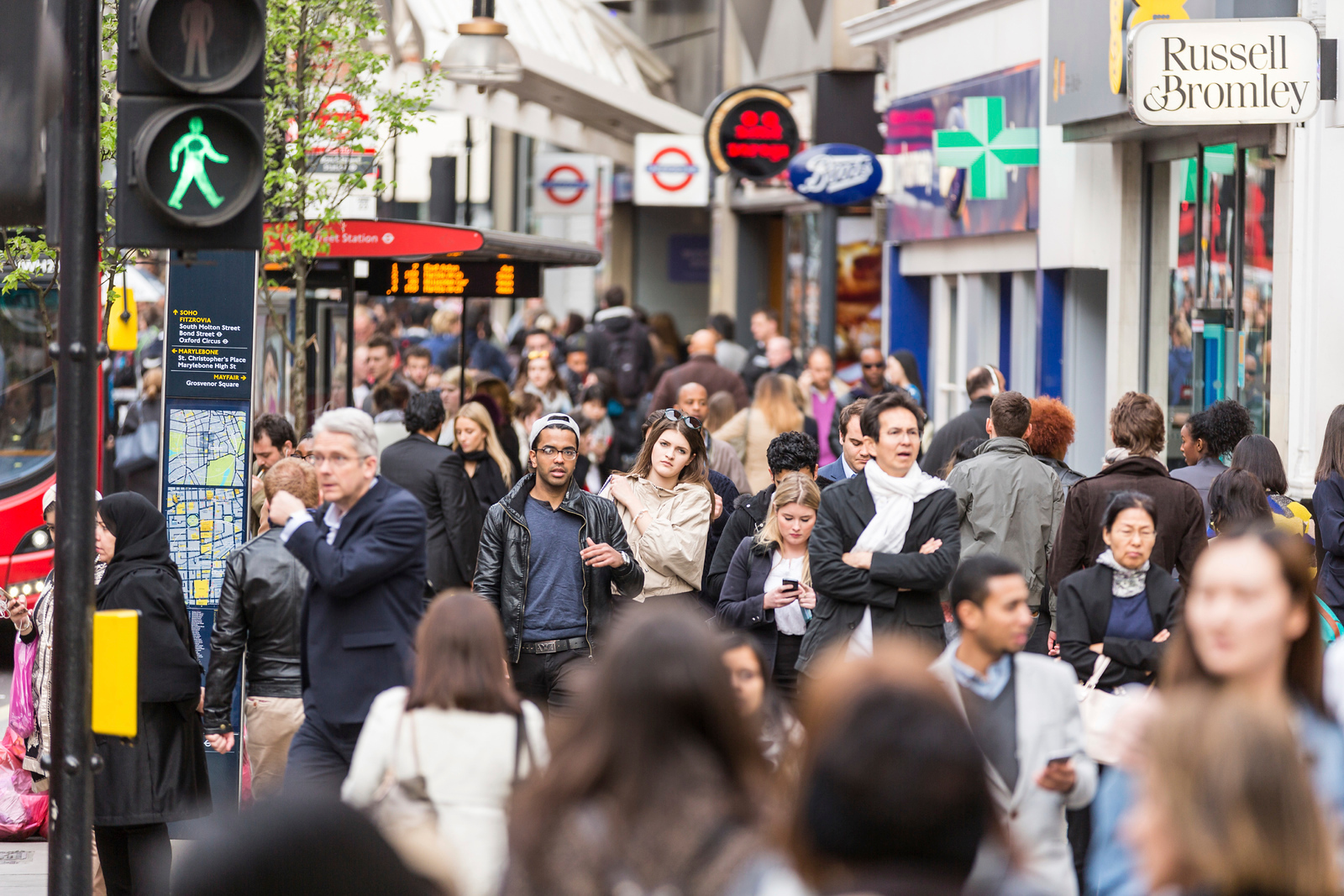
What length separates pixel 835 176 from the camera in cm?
1806

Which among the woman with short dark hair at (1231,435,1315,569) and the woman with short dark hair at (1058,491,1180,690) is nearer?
the woman with short dark hair at (1058,491,1180,690)

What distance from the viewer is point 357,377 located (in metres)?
19.2

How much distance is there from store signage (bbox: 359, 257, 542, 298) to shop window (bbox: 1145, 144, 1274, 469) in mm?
5261

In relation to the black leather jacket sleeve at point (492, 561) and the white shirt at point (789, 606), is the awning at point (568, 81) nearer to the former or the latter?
the black leather jacket sleeve at point (492, 561)

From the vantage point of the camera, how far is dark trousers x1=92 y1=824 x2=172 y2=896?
666 cm

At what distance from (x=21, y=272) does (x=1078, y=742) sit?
5.89 m

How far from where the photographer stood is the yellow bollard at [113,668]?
5.05 meters

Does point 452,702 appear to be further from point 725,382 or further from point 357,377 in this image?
point 357,377

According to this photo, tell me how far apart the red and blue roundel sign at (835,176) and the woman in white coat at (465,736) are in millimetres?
13394

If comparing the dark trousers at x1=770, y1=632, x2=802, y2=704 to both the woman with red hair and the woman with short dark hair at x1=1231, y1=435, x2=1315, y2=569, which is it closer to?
the woman with red hair

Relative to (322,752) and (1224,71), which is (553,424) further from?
(1224,71)

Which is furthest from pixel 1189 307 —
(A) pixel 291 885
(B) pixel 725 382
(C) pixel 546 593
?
(A) pixel 291 885

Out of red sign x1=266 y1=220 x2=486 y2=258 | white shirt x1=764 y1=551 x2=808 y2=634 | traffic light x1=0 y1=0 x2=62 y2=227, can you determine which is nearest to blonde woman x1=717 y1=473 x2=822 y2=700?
white shirt x1=764 y1=551 x2=808 y2=634

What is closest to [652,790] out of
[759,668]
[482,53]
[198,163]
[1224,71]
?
[759,668]
